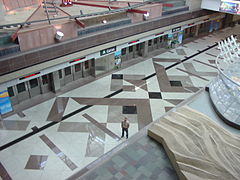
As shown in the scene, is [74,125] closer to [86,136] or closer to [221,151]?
Result: [86,136]

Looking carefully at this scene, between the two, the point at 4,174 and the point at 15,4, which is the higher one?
the point at 15,4

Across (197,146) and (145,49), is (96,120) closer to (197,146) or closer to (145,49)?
(197,146)

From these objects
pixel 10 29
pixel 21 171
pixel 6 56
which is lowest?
pixel 21 171

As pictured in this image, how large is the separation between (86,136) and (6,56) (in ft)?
15.9

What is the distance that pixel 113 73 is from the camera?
16.0 meters

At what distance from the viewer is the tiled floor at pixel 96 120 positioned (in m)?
8.41

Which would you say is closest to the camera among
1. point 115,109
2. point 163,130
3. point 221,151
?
point 221,151

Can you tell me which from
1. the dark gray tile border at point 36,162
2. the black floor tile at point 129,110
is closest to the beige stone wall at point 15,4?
the black floor tile at point 129,110

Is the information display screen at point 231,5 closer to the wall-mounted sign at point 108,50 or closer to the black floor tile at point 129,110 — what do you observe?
the wall-mounted sign at point 108,50

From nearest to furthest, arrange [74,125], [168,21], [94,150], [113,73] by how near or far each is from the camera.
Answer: [94,150], [74,125], [113,73], [168,21]

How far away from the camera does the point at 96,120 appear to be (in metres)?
11.2

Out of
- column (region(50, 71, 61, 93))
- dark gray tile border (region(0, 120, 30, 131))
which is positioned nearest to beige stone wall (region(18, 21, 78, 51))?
column (region(50, 71, 61, 93))

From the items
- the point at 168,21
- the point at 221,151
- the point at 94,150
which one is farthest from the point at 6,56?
the point at 168,21

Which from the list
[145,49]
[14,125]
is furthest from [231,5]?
[14,125]
